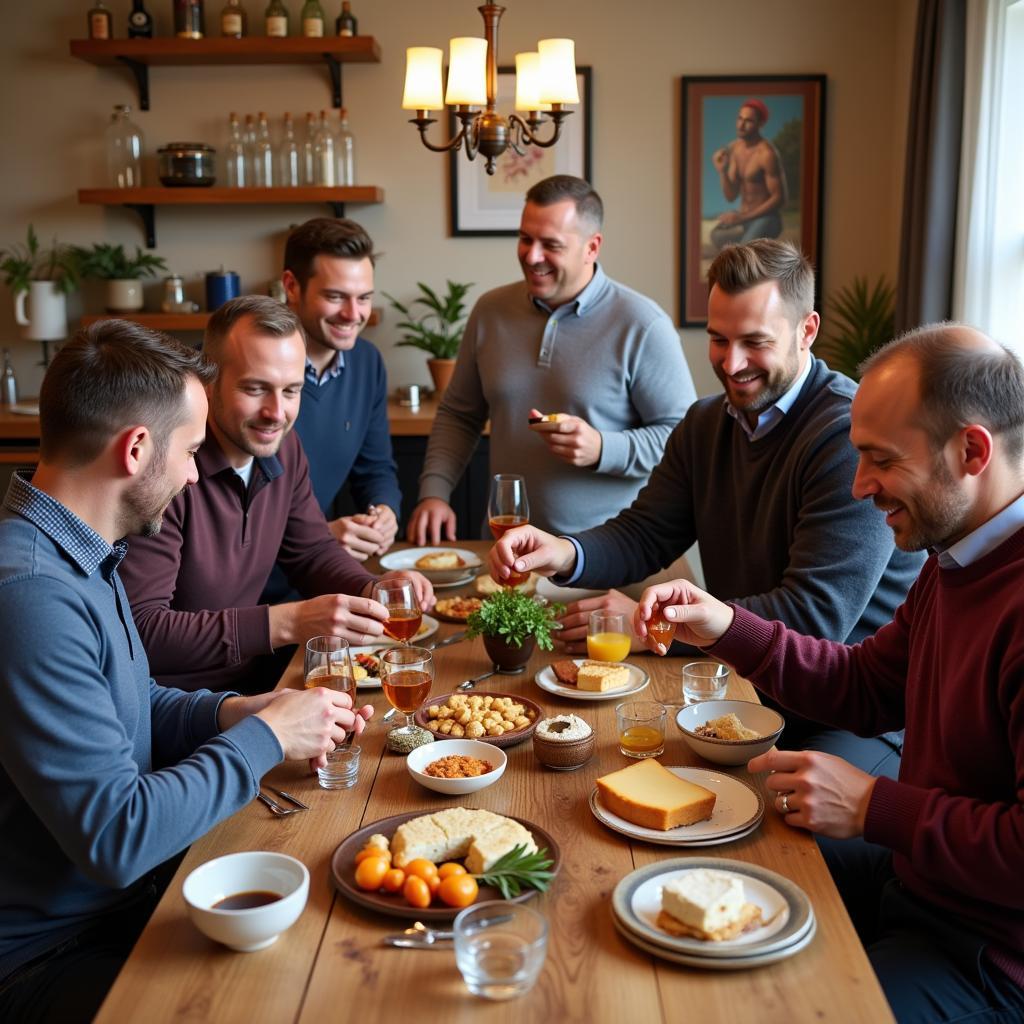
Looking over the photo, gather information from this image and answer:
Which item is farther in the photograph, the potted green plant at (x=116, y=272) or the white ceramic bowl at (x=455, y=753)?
the potted green plant at (x=116, y=272)

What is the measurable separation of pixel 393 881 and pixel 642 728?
1.82 feet

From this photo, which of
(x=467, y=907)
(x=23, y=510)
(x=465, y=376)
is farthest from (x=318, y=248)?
(x=467, y=907)

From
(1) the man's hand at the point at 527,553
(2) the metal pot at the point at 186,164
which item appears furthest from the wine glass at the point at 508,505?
(2) the metal pot at the point at 186,164

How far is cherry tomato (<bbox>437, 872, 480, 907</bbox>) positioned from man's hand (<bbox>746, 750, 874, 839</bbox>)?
0.48 m

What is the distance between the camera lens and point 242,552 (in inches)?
104

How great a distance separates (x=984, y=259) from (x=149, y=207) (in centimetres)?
351

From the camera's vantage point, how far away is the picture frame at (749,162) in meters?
5.01

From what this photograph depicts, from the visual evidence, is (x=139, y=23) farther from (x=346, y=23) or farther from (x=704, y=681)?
(x=704, y=681)

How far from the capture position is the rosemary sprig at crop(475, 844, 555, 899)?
1452mm

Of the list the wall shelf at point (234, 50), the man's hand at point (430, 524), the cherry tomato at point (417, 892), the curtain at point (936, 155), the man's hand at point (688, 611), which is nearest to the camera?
the cherry tomato at point (417, 892)

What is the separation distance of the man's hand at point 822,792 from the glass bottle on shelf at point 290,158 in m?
4.08

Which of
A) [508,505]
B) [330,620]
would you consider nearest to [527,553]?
[508,505]

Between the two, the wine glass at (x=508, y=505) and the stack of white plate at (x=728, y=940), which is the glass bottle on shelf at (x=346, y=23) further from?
the stack of white plate at (x=728, y=940)

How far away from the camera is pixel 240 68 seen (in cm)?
510
